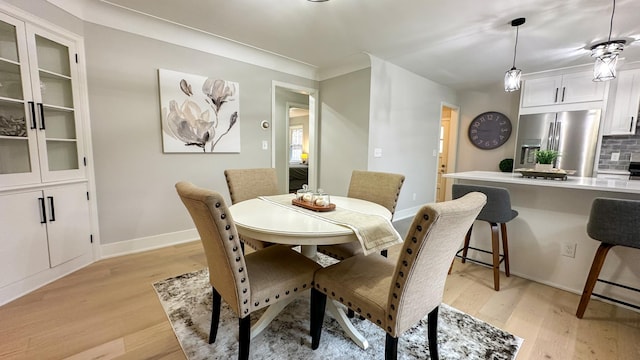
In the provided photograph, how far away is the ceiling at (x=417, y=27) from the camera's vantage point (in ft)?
7.38

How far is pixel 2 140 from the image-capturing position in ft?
6.30

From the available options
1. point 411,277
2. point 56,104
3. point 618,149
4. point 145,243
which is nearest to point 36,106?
point 56,104

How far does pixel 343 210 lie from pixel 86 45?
2.77 metres

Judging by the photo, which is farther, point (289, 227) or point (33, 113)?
point (33, 113)

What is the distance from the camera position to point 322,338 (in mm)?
1553

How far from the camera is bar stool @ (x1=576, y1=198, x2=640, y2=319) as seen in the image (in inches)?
60.5

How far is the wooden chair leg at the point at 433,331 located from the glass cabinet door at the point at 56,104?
2978 millimetres

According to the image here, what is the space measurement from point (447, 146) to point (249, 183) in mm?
4626

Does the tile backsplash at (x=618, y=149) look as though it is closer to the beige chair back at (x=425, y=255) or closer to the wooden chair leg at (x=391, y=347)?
the beige chair back at (x=425, y=255)

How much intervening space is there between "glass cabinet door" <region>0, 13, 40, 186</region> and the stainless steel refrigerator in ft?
18.1

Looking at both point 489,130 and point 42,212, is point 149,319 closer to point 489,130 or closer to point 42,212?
point 42,212

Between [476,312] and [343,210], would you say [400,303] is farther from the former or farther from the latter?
[476,312]

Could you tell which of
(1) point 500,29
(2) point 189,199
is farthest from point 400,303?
(1) point 500,29

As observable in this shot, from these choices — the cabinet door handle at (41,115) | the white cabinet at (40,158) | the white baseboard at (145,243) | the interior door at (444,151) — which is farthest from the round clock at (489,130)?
the cabinet door handle at (41,115)
